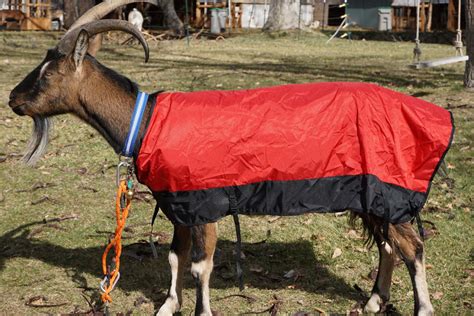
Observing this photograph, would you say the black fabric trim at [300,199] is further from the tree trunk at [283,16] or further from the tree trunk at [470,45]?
the tree trunk at [283,16]

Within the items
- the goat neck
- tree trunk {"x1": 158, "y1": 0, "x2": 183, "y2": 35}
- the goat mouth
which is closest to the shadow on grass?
the goat neck

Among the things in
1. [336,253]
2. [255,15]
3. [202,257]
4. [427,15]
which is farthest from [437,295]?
[255,15]

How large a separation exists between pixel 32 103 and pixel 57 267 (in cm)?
196

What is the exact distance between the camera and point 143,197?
30.8 ft

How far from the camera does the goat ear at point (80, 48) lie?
5879 millimetres

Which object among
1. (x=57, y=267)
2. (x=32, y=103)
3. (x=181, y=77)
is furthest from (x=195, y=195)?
(x=181, y=77)

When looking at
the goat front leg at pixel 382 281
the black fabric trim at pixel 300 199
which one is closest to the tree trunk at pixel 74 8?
the goat front leg at pixel 382 281

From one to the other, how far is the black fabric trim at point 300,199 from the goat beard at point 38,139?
4.29 feet

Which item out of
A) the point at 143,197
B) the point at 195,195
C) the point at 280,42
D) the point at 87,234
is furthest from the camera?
the point at 280,42

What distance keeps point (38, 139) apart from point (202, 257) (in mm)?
1860

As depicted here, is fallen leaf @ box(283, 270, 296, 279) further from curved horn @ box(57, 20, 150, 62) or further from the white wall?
the white wall

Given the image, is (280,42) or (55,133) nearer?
(55,133)

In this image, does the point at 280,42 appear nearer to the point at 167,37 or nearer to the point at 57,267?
the point at 167,37

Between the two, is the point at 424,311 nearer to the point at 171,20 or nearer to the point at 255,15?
the point at 171,20
